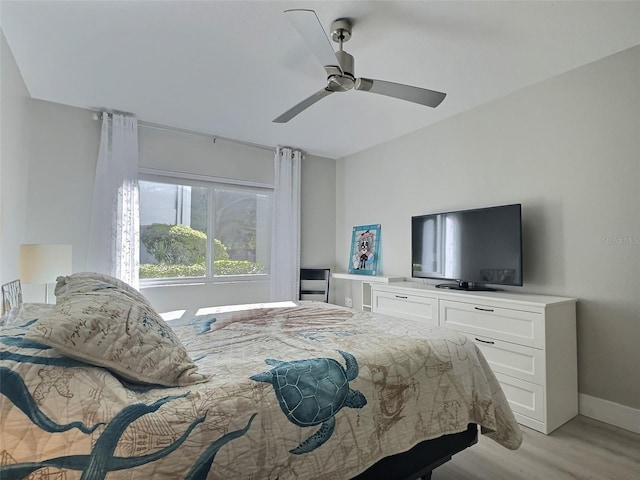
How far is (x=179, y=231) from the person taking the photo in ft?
12.9

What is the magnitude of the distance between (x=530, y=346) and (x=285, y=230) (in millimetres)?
2990

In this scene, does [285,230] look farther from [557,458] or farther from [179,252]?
[557,458]

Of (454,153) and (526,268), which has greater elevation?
(454,153)

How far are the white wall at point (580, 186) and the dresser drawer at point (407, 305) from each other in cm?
77

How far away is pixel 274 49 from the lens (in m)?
2.32

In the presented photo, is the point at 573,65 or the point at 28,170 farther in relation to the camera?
the point at 28,170

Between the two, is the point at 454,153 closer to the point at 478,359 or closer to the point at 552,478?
the point at 478,359

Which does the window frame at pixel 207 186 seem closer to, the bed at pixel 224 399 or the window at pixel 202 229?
the window at pixel 202 229

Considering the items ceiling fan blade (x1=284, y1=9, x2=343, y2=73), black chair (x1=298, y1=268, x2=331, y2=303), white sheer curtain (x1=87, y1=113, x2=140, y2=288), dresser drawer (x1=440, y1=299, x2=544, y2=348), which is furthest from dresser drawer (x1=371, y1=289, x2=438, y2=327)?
white sheer curtain (x1=87, y1=113, x2=140, y2=288)

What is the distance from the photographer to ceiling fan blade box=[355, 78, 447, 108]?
2.13 metres

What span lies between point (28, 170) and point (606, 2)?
4.40 metres

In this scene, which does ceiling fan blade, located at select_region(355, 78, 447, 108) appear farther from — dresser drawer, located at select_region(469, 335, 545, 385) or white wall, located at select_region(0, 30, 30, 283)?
white wall, located at select_region(0, 30, 30, 283)

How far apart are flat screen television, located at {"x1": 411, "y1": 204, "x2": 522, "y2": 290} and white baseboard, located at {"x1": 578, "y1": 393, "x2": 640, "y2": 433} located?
934 millimetres

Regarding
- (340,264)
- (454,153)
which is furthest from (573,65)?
(340,264)
